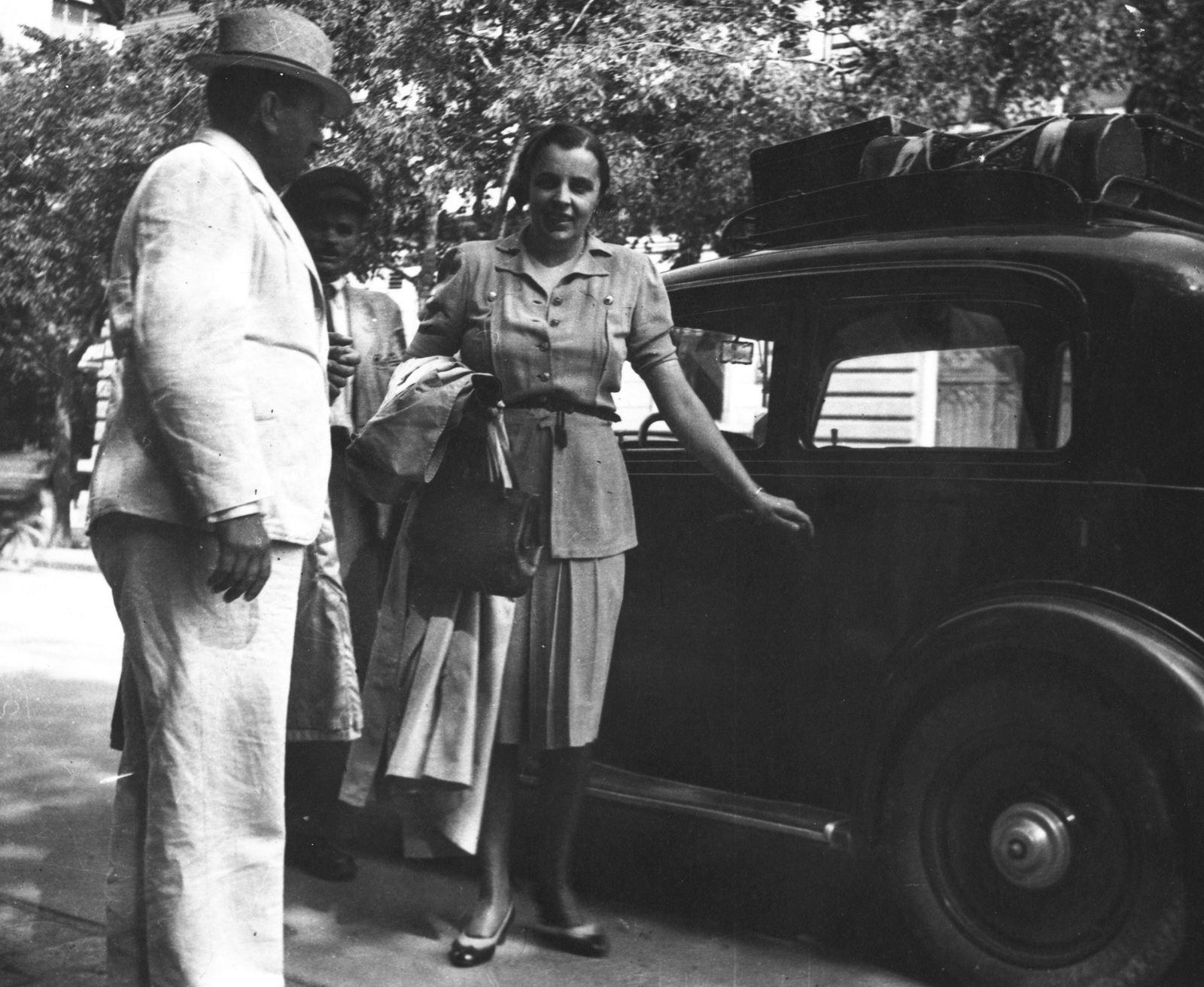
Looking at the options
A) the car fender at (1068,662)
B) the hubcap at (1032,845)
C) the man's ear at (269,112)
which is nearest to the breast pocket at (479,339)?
the man's ear at (269,112)

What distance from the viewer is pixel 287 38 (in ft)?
9.12

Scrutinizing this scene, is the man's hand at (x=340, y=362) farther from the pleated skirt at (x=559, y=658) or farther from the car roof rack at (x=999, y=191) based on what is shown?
the car roof rack at (x=999, y=191)

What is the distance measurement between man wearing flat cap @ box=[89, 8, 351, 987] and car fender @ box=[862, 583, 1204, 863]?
1.55 metres

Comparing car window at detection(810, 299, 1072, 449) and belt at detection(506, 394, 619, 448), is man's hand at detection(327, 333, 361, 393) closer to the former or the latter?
belt at detection(506, 394, 619, 448)

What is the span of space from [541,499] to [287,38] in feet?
4.58

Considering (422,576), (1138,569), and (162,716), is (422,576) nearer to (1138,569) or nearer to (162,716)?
(162,716)

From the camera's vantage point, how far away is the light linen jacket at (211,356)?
8.43 ft

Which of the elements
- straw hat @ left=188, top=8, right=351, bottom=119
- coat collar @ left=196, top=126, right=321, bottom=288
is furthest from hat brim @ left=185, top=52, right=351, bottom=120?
coat collar @ left=196, top=126, right=321, bottom=288

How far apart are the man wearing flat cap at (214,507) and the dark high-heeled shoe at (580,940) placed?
3.71 ft

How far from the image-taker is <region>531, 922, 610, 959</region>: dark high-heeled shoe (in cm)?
373

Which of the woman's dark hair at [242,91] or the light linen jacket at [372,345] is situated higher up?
the woman's dark hair at [242,91]

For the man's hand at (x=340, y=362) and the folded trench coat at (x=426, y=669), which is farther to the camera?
the man's hand at (x=340, y=362)

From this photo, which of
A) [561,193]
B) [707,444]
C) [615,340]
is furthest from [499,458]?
[561,193]

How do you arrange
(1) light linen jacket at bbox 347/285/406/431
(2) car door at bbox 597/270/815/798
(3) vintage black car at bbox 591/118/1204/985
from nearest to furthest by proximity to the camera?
(3) vintage black car at bbox 591/118/1204/985 < (2) car door at bbox 597/270/815/798 < (1) light linen jacket at bbox 347/285/406/431
